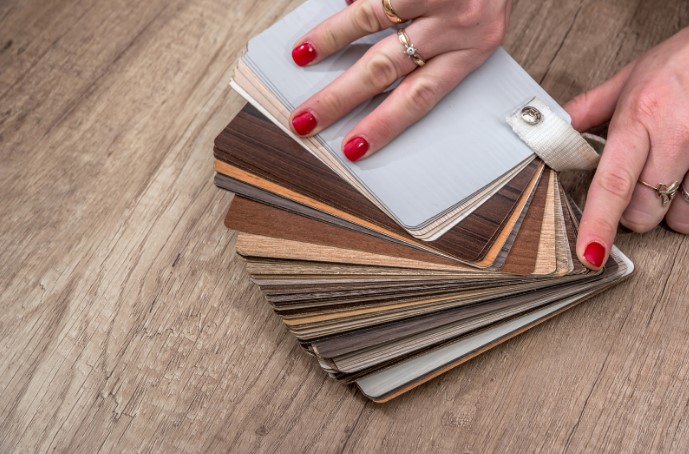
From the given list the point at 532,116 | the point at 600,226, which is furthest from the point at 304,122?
the point at 600,226

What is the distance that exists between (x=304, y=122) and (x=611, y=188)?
53 centimetres

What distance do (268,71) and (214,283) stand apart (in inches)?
14.9

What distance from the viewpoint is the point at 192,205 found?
4.04 ft

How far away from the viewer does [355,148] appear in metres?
1.07

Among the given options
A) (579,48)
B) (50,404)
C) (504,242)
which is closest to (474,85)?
(504,242)

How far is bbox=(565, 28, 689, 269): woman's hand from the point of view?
1075mm

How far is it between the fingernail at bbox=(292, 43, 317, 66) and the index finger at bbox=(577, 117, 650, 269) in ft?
1.72

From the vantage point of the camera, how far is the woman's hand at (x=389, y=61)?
3.53 feet

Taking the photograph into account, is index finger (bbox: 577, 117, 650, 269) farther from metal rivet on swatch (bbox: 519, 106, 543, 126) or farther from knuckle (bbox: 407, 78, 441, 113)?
knuckle (bbox: 407, 78, 441, 113)

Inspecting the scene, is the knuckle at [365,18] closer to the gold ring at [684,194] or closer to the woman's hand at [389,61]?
the woman's hand at [389,61]

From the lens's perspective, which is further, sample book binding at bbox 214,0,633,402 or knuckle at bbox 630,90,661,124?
knuckle at bbox 630,90,661,124

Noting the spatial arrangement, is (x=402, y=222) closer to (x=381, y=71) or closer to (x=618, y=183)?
(x=381, y=71)

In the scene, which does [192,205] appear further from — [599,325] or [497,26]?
[599,325]

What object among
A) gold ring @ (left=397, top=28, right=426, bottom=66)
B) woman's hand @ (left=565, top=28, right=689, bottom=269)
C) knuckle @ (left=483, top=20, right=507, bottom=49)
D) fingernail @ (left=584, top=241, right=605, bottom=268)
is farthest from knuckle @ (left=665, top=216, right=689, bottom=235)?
gold ring @ (left=397, top=28, right=426, bottom=66)
